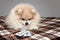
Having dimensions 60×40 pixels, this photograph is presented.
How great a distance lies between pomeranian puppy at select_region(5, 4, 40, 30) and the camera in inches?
65.2

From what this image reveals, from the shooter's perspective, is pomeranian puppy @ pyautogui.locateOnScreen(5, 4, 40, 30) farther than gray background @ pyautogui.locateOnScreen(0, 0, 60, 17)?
No

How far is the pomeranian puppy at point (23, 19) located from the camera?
1657mm

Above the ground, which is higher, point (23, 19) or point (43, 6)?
point (43, 6)

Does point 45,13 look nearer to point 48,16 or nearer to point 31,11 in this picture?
point 48,16

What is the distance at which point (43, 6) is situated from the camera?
8.42 feet

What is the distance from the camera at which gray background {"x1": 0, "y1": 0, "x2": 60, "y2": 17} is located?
2535mm

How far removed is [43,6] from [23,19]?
983 millimetres

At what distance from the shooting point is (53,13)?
8.43 feet

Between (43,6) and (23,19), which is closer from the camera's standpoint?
(23,19)

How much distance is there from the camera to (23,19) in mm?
1668

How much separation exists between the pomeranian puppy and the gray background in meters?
0.77

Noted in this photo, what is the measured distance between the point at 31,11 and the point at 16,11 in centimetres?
18

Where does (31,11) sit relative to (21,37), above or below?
above

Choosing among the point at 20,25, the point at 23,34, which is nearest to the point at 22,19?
the point at 20,25
